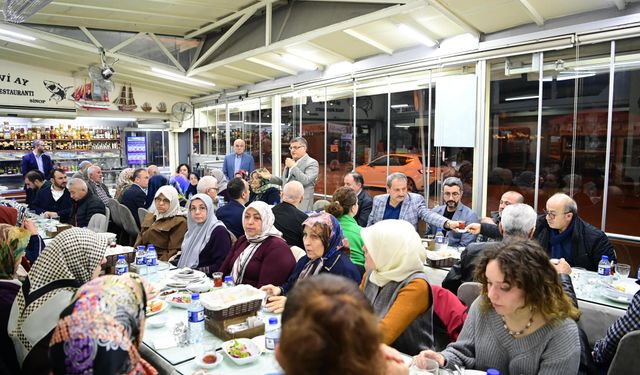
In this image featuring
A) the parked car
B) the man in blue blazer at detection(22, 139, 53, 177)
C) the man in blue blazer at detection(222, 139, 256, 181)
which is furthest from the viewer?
the man in blue blazer at detection(22, 139, 53, 177)

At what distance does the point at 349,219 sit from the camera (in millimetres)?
3934

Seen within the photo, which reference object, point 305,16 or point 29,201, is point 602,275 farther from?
point 29,201

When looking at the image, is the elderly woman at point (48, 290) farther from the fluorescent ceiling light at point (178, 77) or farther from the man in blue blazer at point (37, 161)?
the man in blue blazer at point (37, 161)

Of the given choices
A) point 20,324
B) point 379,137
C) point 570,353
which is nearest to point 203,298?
point 20,324

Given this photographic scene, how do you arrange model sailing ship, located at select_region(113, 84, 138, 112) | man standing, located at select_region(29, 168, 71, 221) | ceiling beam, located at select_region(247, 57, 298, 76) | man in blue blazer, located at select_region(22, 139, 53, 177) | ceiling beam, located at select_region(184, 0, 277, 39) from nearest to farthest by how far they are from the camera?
1. man standing, located at select_region(29, 168, 71, 221)
2. ceiling beam, located at select_region(184, 0, 277, 39)
3. ceiling beam, located at select_region(247, 57, 298, 76)
4. man in blue blazer, located at select_region(22, 139, 53, 177)
5. model sailing ship, located at select_region(113, 84, 138, 112)

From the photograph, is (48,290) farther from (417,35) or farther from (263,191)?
(417,35)

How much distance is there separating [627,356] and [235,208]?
3661 millimetres

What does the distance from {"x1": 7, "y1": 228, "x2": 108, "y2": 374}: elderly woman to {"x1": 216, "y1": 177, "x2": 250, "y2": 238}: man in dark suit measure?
7.88 feet

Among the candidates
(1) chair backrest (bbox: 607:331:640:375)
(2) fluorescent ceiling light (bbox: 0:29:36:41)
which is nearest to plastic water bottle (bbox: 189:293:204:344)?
(1) chair backrest (bbox: 607:331:640:375)

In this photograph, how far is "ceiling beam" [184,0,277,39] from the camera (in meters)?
7.24

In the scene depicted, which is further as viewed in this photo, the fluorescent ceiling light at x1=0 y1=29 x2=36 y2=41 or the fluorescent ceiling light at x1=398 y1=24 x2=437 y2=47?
the fluorescent ceiling light at x1=0 y1=29 x2=36 y2=41

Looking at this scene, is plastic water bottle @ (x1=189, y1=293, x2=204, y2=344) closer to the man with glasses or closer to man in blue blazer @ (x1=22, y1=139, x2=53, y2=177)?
the man with glasses

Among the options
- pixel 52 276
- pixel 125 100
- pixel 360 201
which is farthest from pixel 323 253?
pixel 125 100

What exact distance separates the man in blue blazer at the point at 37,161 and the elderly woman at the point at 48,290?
8.55 m
